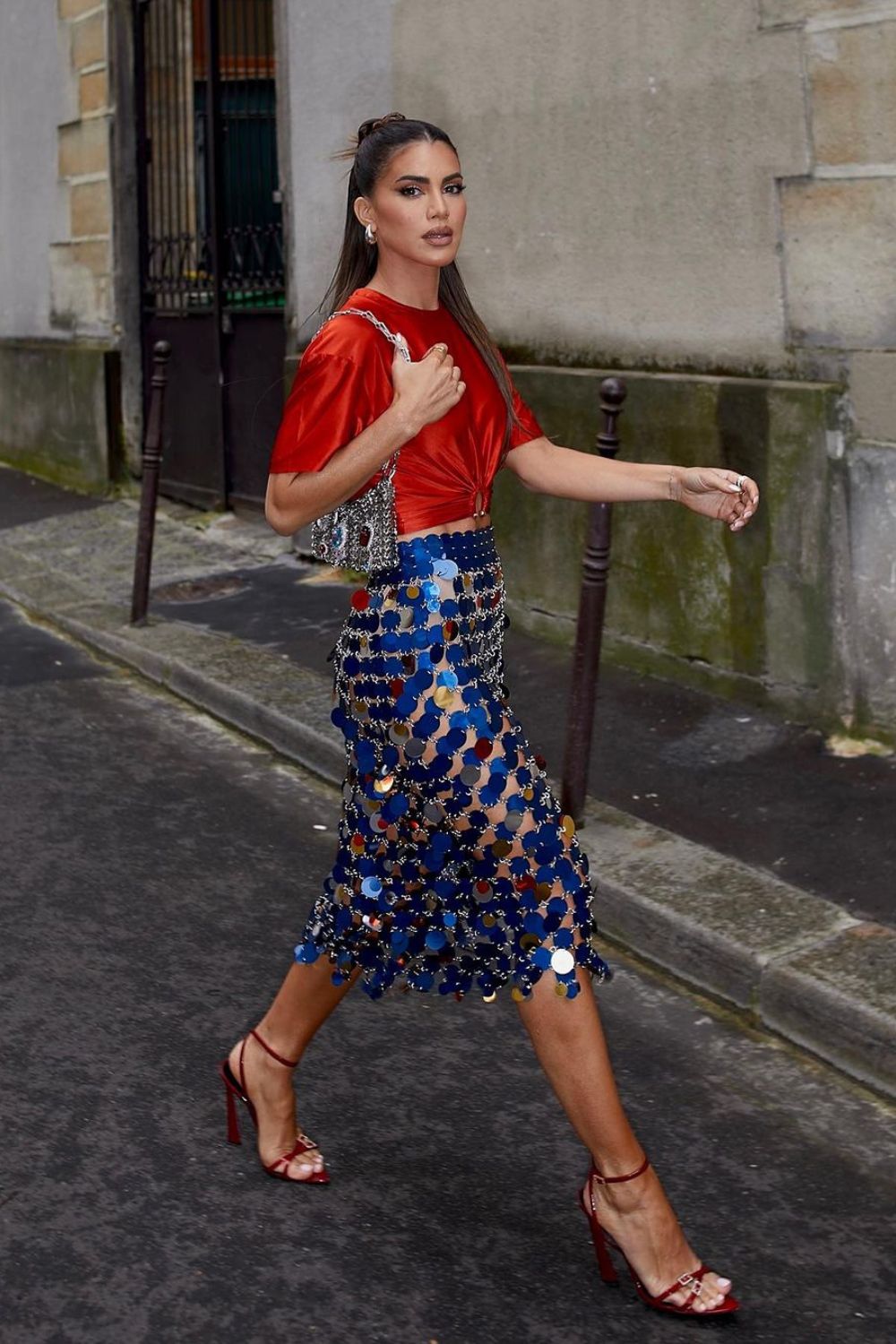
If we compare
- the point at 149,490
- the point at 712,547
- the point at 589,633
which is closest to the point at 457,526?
the point at 589,633

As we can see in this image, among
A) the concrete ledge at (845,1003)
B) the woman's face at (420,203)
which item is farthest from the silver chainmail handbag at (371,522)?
the concrete ledge at (845,1003)

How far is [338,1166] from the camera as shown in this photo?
3.50 meters

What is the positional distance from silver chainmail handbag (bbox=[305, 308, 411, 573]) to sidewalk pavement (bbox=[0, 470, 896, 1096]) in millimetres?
1614

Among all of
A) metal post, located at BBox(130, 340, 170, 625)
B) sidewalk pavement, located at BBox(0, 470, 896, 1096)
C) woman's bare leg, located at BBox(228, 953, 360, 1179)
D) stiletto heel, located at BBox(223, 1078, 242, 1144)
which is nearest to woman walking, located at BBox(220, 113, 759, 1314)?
woman's bare leg, located at BBox(228, 953, 360, 1179)

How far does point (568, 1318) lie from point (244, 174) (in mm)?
8161

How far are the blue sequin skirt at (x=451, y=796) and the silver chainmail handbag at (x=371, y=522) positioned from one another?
30 millimetres

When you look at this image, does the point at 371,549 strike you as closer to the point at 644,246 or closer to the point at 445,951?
the point at 445,951

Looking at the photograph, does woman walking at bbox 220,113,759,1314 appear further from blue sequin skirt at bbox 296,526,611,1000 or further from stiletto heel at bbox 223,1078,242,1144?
stiletto heel at bbox 223,1078,242,1144

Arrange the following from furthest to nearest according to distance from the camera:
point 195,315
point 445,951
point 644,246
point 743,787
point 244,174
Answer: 1. point 195,315
2. point 244,174
3. point 644,246
4. point 743,787
5. point 445,951

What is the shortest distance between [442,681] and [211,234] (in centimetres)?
797

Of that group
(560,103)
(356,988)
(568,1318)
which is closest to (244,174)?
(560,103)

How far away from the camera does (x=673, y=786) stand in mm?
5648

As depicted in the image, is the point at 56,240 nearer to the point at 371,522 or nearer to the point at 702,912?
the point at 702,912

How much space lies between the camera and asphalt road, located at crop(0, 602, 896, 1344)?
3004 millimetres
